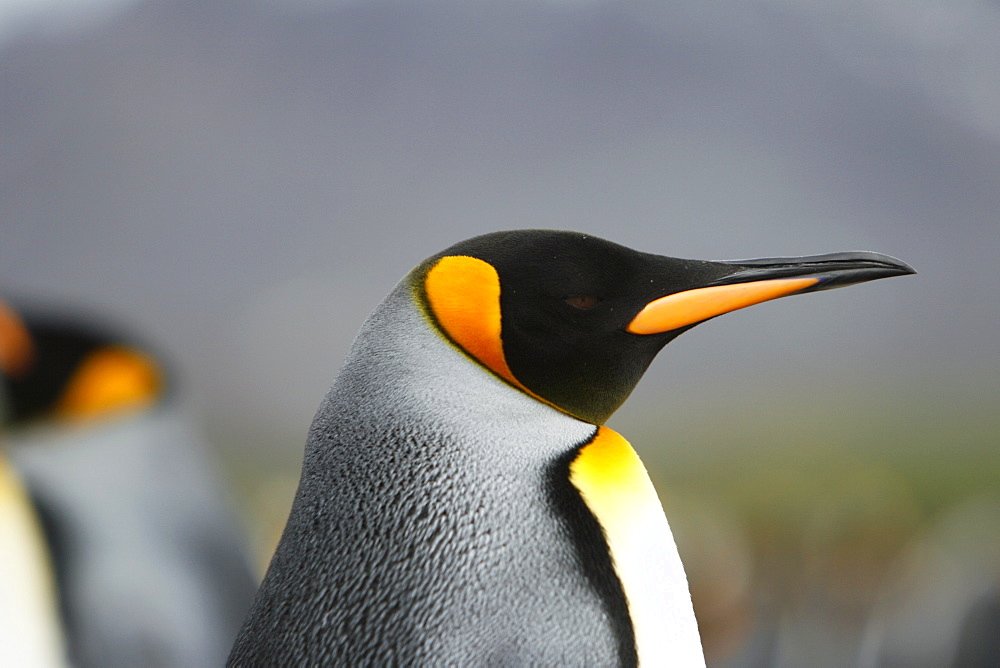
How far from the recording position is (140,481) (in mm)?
1328

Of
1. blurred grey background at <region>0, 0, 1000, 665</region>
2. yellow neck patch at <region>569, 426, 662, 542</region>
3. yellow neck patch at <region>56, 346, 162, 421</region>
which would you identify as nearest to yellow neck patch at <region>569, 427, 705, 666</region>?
yellow neck patch at <region>569, 426, 662, 542</region>

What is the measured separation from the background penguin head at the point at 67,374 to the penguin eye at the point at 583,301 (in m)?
1.07

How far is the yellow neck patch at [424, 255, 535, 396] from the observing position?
0.49 metres

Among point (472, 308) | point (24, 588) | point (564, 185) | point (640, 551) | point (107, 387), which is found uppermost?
point (564, 185)

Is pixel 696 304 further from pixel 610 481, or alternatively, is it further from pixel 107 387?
pixel 107 387

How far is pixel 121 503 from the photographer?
4.19 ft

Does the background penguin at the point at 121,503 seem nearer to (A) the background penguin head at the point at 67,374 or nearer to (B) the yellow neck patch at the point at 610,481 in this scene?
(A) the background penguin head at the point at 67,374

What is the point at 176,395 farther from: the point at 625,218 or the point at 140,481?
the point at 625,218

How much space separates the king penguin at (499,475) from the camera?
43 centimetres

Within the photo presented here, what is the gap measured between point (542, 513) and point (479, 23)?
4697mm

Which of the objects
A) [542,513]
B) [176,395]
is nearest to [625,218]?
[176,395]

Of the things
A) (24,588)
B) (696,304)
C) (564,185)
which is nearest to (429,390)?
(696,304)

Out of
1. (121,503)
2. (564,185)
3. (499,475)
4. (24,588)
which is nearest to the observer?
(499,475)

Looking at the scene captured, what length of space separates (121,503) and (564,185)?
362 centimetres
